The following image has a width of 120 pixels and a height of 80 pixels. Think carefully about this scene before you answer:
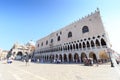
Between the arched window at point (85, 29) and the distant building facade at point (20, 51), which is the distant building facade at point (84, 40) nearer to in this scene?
the arched window at point (85, 29)

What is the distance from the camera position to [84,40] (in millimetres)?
34125

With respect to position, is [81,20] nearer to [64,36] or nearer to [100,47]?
[64,36]

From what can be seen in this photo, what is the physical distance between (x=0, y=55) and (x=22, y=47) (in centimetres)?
1946

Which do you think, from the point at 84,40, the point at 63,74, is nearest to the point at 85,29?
the point at 84,40

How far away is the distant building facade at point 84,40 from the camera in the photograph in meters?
29.3

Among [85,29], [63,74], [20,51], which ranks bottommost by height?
[63,74]

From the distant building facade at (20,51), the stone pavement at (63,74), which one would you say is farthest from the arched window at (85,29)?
the distant building facade at (20,51)

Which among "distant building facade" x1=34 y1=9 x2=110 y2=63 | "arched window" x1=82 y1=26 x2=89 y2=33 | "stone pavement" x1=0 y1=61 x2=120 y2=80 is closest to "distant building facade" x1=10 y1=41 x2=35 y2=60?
"distant building facade" x1=34 y1=9 x2=110 y2=63

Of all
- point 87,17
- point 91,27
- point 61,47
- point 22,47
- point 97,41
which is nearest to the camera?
point 97,41

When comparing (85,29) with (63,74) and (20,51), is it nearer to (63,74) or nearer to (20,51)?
(63,74)

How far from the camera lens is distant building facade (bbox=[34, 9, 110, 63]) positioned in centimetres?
2927

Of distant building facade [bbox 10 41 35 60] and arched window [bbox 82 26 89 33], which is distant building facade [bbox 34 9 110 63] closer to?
arched window [bbox 82 26 89 33]

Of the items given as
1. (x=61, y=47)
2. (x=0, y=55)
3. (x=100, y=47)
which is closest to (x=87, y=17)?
(x=100, y=47)

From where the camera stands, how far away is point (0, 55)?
7844 centimetres
